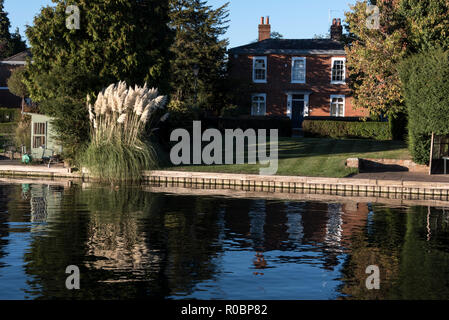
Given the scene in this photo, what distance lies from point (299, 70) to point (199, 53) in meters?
7.61

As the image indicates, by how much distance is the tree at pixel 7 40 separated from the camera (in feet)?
229

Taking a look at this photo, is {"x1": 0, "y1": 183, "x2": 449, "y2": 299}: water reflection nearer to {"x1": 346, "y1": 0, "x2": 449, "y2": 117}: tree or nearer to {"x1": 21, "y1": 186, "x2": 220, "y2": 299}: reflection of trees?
{"x1": 21, "y1": 186, "x2": 220, "y2": 299}: reflection of trees

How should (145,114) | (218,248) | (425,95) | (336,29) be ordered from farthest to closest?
(336,29) → (425,95) → (145,114) → (218,248)

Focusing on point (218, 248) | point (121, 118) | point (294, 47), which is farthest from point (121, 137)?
point (294, 47)

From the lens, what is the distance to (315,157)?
2617 centimetres

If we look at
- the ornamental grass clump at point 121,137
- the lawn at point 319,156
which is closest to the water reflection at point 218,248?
the ornamental grass clump at point 121,137

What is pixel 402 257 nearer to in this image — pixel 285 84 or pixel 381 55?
pixel 381 55

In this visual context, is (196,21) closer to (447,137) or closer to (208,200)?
(447,137)

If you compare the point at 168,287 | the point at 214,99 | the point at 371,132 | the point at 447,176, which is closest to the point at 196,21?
the point at 214,99

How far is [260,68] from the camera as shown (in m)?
46.1

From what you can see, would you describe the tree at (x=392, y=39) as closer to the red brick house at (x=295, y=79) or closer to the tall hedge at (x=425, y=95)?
the tall hedge at (x=425, y=95)

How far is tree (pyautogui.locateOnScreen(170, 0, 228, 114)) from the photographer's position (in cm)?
4291
